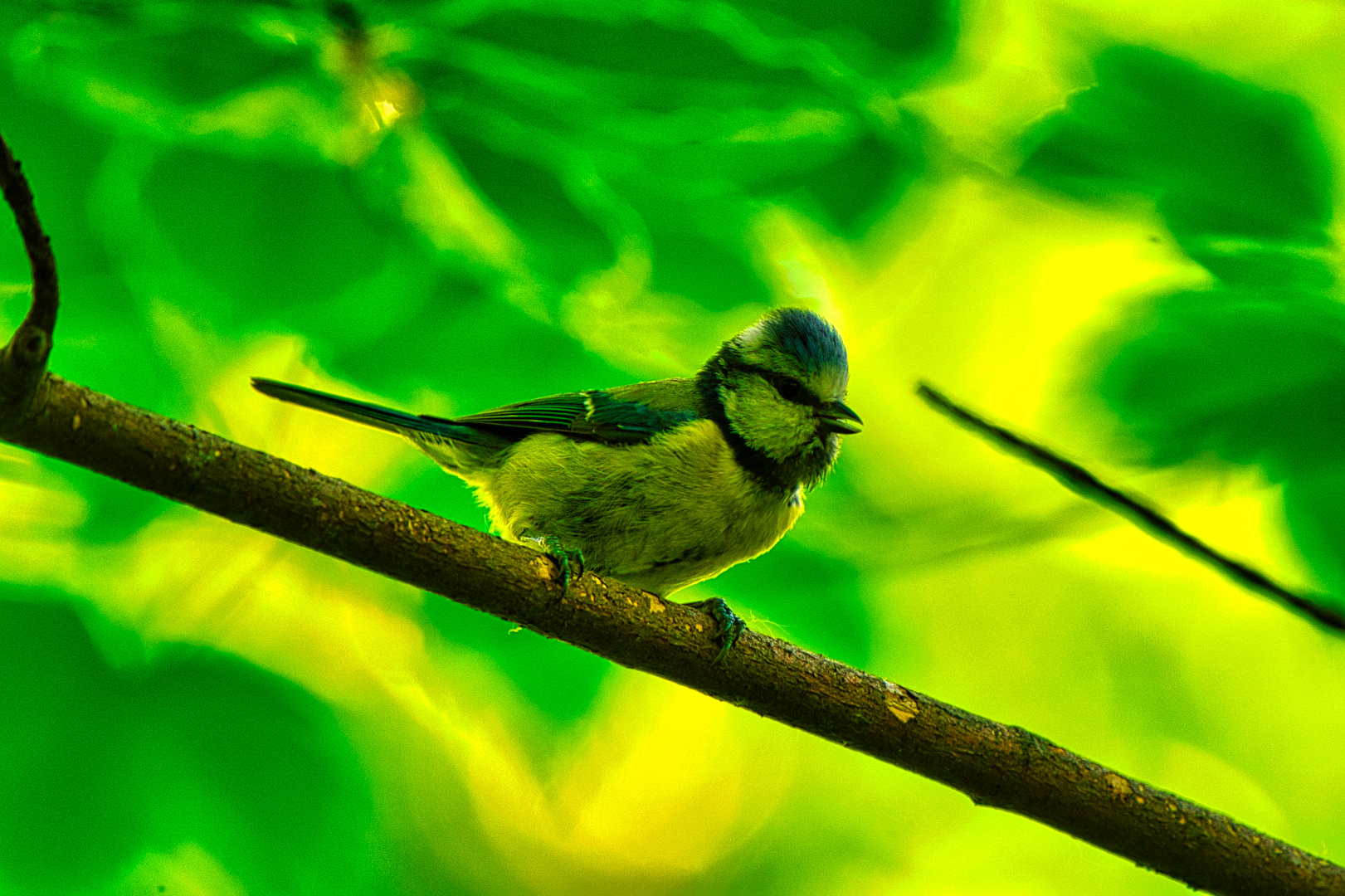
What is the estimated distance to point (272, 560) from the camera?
261 cm

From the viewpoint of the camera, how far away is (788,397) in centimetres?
319

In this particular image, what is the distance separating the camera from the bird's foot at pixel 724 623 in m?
2.21

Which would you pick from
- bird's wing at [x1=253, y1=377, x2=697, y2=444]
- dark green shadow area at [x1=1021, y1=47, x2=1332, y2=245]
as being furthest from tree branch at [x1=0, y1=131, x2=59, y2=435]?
dark green shadow area at [x1=1021, y1=47, x2=1332, y2=245]

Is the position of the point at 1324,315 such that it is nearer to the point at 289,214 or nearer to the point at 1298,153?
the point at 1298,153

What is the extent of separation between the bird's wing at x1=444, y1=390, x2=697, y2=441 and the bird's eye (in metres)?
0.27

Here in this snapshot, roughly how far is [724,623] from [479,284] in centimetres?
85

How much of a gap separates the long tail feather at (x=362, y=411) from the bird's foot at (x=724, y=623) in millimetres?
846

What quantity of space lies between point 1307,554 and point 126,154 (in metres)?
2.34

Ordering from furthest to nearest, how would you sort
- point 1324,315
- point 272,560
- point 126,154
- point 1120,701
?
point 1120,701 < point 272,560 < point 126,154 < point 1324,315

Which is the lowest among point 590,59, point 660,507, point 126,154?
point 126,154

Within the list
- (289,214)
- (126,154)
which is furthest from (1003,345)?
(126,154)

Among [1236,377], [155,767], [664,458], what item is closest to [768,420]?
[664,458]

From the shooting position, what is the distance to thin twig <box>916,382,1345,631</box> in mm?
2027

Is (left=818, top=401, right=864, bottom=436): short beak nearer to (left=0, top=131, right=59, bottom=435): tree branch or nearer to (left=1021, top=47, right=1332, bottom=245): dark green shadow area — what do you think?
(left=1021, top=47, right=1332, bottom=245): dark green shadow area
